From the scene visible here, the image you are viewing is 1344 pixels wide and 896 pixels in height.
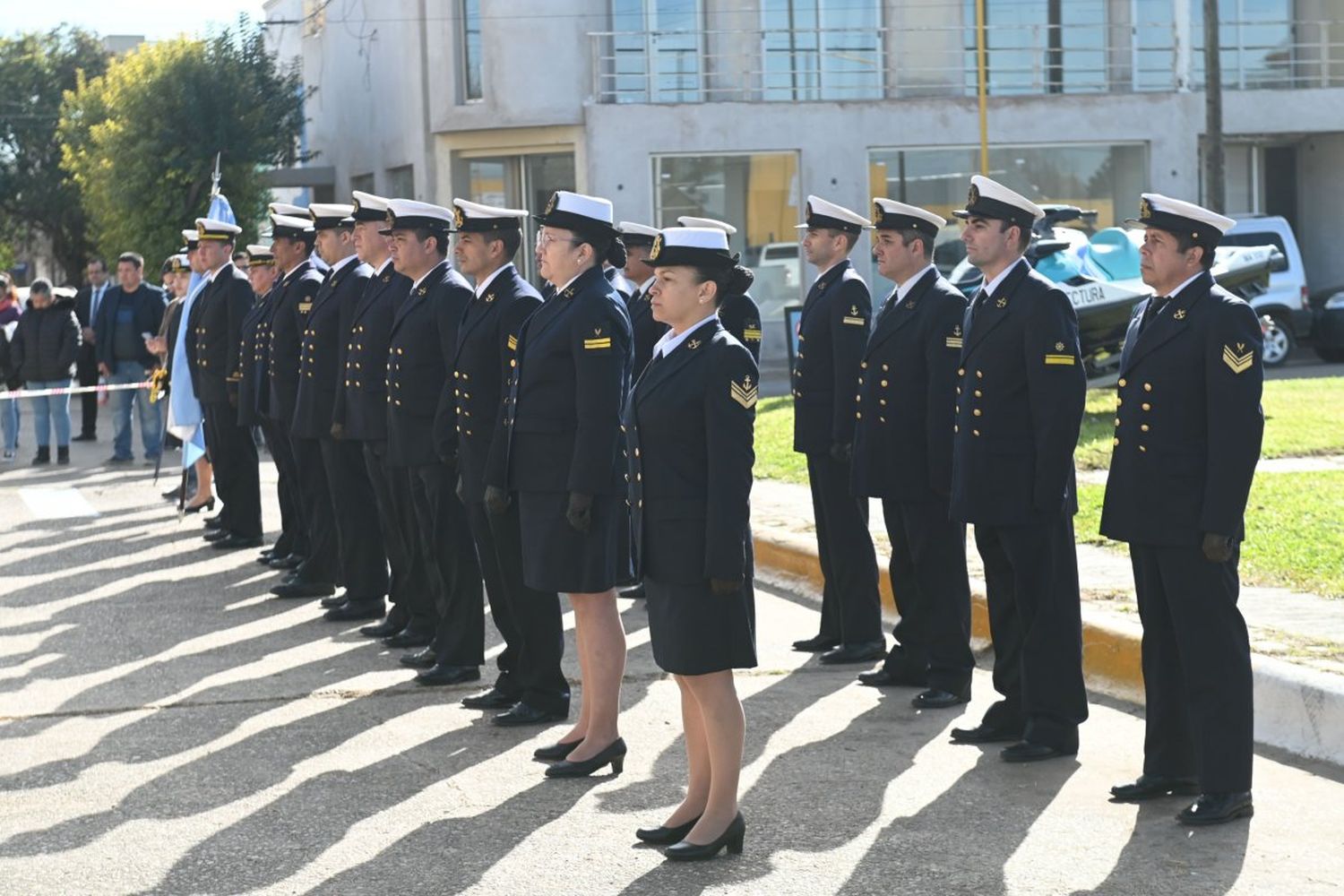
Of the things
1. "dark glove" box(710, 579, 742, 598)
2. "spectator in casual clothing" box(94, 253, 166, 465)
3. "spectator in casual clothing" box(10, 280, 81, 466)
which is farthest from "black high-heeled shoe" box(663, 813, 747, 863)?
"spectator in casual clothing" box(10, 280, 81, 466)

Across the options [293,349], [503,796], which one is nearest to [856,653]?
[503,796]

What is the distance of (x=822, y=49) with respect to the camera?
30.8 metres

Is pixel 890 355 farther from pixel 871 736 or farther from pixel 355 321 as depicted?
pixel 355 321

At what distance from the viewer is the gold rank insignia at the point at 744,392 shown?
228 inches

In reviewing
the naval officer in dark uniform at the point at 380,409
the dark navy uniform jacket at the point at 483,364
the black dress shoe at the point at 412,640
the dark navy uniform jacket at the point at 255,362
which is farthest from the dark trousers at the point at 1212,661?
the dark navy uniform jacket at the point at 255,362

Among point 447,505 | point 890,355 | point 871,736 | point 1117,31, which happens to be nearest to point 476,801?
point 871,736

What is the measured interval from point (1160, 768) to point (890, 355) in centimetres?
241

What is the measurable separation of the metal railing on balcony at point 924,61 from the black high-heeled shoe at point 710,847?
24.6m

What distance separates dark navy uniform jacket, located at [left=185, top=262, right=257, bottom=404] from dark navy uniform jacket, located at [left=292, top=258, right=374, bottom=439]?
2.46 m

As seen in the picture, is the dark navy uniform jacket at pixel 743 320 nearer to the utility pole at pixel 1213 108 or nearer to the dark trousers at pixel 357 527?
the dark trousers at pixel 357 527

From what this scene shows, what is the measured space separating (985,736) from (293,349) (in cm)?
545

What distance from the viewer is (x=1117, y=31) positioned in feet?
105

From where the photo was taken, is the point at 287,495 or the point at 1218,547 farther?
the point at 287,495

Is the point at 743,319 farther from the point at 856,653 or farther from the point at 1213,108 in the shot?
the point at 1213,108
